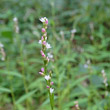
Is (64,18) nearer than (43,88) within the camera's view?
No

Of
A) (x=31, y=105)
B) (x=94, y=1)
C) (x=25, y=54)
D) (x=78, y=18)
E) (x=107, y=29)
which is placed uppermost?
(x=94, y=1)

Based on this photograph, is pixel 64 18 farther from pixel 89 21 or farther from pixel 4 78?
pixel 4 78

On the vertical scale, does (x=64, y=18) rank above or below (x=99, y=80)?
above

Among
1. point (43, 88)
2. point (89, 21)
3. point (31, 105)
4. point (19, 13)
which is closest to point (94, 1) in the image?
point (89, 21)

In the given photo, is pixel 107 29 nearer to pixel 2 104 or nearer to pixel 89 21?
pixel 89 21

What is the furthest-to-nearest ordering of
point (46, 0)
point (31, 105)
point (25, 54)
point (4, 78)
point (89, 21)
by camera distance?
point (46, 0) → point (89, 21) → point (25, 54) → point (4, 78) → point (31, 105)

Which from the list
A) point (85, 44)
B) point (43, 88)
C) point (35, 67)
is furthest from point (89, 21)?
point (43, 88)

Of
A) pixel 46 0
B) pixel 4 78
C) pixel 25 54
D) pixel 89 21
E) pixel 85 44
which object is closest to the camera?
pixel 4 78
